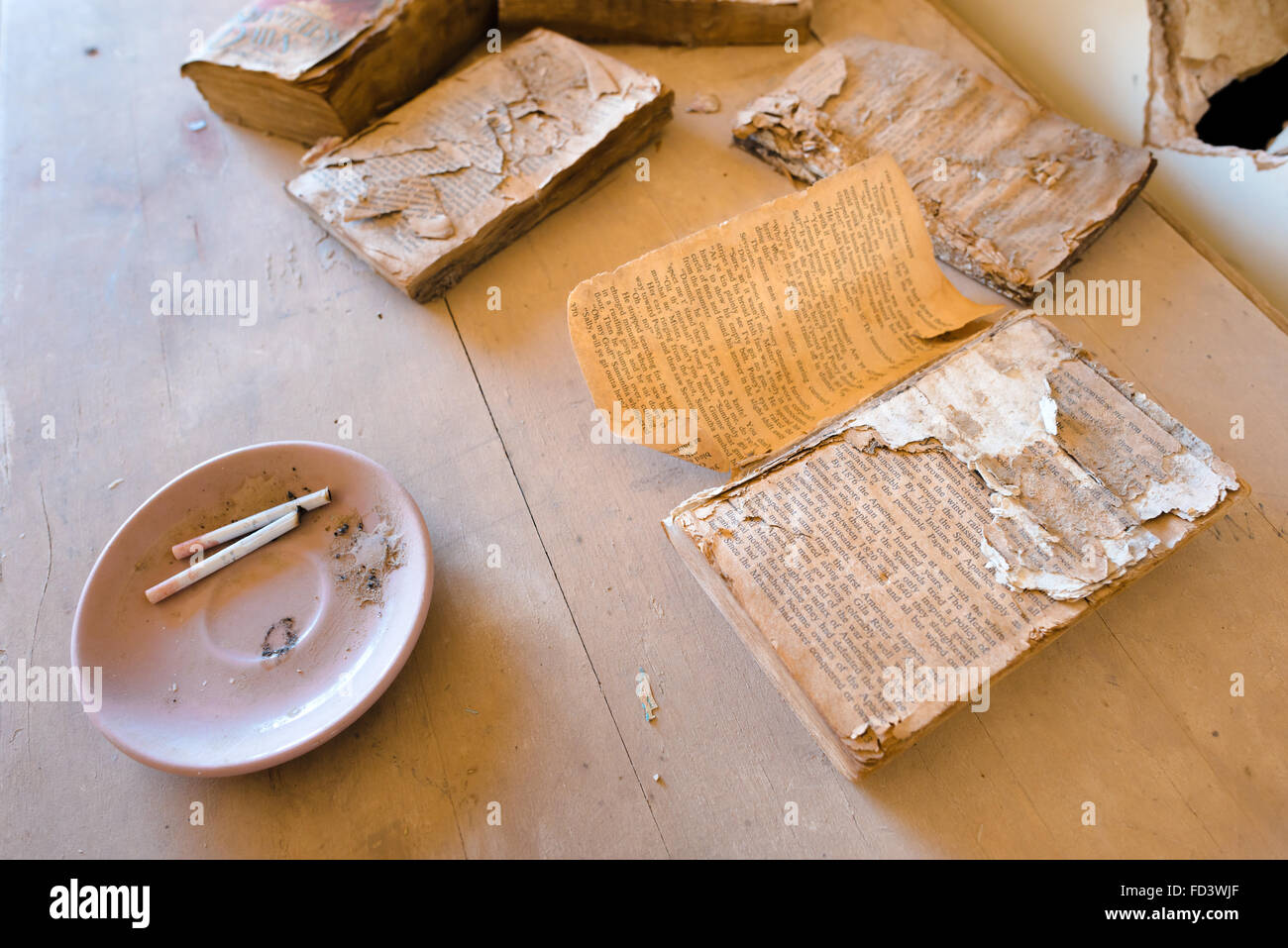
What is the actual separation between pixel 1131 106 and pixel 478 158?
1028mm

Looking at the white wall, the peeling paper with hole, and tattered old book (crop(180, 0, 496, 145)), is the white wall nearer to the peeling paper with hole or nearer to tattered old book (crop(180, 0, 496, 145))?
the peeling paper with hole

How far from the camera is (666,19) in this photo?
1466mm

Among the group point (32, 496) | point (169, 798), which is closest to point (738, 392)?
point (169, 798)

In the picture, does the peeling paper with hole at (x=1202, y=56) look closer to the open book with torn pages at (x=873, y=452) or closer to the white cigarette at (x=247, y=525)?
the open book with torn pages at (x=873, y=452)

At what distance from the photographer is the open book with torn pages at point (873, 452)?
87 cm

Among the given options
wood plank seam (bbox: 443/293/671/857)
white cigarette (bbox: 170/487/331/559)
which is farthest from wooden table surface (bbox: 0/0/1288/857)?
white cigarette (bbox: 170/487/331/559)

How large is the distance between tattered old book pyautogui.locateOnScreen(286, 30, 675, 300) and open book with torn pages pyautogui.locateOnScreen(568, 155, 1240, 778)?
0.27 meters

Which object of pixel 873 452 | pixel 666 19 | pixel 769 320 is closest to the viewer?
pixel 873 452

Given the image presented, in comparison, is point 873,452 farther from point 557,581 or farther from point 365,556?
point 365,556

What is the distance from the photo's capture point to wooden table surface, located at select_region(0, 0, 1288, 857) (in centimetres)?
90

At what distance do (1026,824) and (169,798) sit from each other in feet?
3.01

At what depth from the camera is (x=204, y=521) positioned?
1.02 metres

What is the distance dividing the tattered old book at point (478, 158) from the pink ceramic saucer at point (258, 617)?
14.3 inches

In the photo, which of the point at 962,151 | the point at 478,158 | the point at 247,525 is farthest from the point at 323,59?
the point at 962,151
